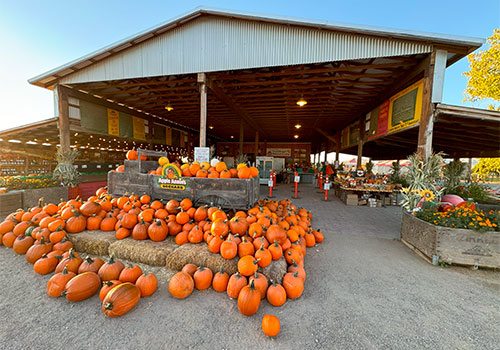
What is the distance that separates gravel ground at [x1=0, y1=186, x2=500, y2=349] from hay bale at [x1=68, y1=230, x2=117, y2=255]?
1.71 feet

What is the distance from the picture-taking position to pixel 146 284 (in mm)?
2047

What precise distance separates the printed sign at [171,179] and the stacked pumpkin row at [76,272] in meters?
1.53

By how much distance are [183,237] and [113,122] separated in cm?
1149

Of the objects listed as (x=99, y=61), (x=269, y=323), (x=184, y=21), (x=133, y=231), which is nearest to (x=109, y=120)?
(x=99, y=61)

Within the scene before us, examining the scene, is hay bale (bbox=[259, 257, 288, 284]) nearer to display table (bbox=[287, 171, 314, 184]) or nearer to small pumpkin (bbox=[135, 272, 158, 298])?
small pumpkin (bbox=[135, 272, 158, 298])

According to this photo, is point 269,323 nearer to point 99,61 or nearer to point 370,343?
point 370,343

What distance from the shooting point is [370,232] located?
15.0 feet

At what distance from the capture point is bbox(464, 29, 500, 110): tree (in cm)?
1064

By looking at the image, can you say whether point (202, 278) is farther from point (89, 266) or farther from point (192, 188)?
point (192, 188)

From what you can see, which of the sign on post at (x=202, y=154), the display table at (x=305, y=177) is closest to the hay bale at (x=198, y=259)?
the sign on post at (x=202, y=154)

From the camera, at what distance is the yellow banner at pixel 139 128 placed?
12.4 metres

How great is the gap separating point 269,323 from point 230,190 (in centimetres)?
204

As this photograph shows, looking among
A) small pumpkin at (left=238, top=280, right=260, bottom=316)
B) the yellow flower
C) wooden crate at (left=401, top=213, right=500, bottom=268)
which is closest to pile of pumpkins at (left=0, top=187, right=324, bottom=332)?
small pumpkin at (left=238, top=280, right=260, bottom=316)

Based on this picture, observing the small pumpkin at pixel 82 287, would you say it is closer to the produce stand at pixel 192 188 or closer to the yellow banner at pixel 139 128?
Result: the produce stand at pixel 192 188
